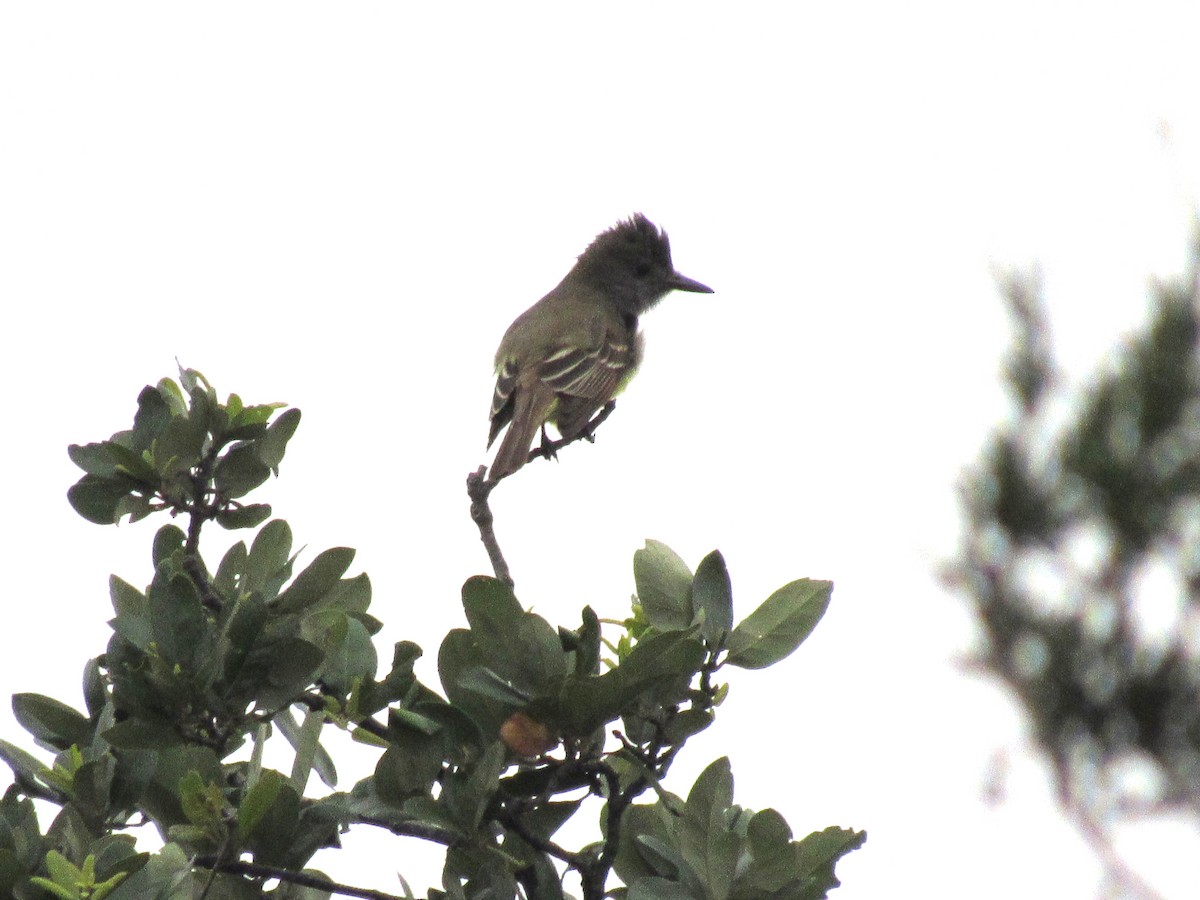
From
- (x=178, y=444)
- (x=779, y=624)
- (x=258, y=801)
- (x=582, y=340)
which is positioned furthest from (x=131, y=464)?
(x=582, y=340)

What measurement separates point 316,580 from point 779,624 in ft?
2.56

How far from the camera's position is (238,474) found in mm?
2736

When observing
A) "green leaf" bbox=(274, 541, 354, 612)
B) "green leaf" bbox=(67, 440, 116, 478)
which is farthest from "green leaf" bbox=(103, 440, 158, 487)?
"green leaf" bbox=(274, 541, 354, 612)

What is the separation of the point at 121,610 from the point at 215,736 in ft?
1.00

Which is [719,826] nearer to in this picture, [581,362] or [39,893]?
[39,893]

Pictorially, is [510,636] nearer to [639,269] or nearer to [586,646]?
[586,646]

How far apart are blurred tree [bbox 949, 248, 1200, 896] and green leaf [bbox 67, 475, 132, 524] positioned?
8.11 m

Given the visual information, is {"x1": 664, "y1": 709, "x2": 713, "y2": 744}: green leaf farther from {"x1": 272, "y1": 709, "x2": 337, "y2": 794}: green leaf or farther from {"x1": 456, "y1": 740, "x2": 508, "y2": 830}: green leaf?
{"x1": 272, "y1": 709, "x2": 337, "y2": 794}: green leaf

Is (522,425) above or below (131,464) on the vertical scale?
above

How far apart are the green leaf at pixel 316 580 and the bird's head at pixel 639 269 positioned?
20.4 feet

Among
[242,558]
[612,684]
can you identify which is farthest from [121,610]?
[612,684]

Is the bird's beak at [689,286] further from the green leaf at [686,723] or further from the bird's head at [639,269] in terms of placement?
the green leaf at [686,723]

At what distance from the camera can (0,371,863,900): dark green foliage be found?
7.02 feet

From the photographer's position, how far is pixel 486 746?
2.21 meters
